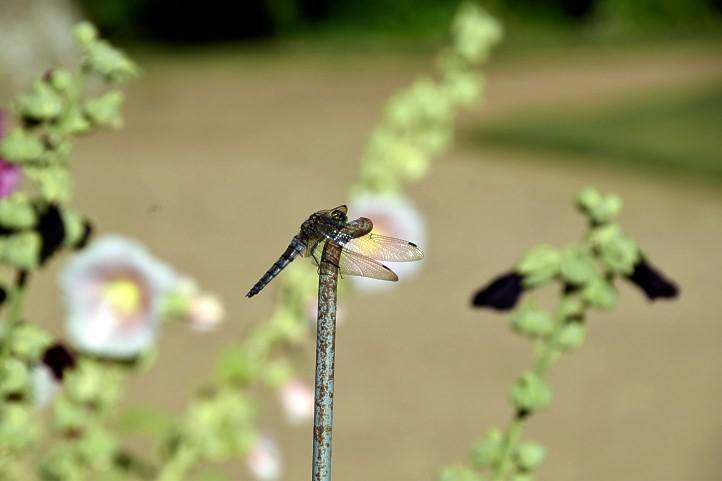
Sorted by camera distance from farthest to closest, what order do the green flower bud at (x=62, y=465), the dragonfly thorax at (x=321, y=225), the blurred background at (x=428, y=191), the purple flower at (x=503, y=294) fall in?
the blurred background at (x=428, y=191)
the green flower bud at (x=62, y=465)
the purple flower at (x=503, y=294)
the dragonfly thorax at (x=321, y=225)

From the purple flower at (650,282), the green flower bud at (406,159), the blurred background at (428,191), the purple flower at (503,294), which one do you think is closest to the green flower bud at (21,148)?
the purple flower at (503,294)

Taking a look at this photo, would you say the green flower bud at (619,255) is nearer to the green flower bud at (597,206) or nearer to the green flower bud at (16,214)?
the green flower bud at (597,206)

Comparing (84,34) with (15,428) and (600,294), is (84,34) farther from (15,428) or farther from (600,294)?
(600,294)

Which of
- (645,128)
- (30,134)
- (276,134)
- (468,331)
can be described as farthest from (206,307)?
(645,128)

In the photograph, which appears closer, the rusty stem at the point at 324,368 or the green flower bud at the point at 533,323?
the rusty stem at the point at 324,368

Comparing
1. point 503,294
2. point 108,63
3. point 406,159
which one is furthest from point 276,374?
point 108,63

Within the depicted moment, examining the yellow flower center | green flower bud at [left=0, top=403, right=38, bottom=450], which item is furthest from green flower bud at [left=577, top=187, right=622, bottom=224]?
the yellow flower center
